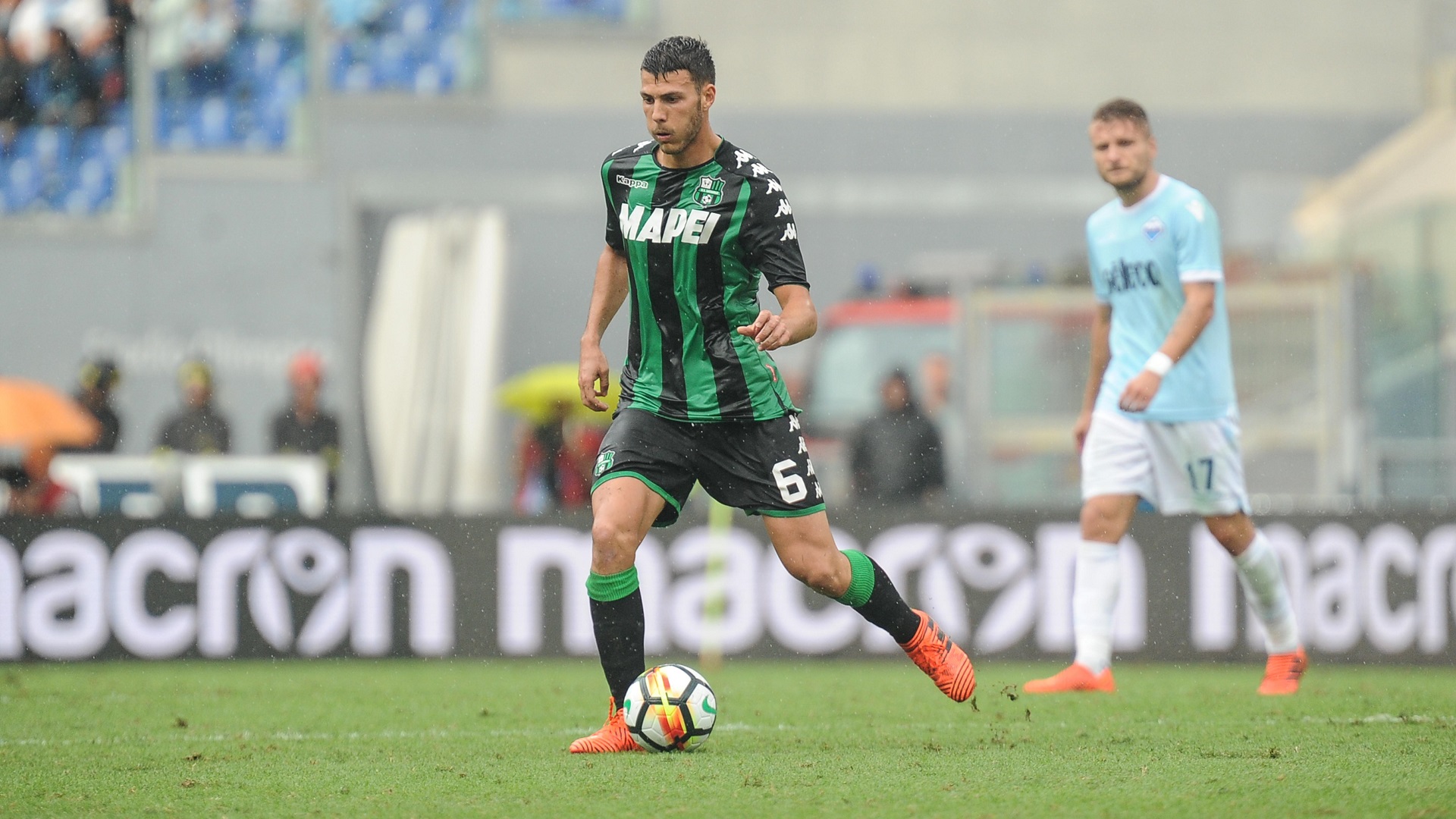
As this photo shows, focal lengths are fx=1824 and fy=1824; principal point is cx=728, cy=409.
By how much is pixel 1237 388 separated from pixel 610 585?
7.34 m

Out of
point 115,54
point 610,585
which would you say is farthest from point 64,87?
point 610,585

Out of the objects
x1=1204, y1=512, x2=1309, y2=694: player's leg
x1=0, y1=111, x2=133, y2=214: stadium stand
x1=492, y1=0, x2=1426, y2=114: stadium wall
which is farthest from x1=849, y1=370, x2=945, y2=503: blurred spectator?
x1=0, y1=111, x2=133, y2=214: stadium stand

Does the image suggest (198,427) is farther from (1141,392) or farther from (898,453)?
(1141,392)

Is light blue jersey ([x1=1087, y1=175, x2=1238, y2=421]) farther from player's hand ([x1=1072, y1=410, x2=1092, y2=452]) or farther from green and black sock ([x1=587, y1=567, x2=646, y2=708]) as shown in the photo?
green and black sock ([x1=587, y1=567, x2=646, y2=708])

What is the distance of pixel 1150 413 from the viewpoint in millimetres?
6621

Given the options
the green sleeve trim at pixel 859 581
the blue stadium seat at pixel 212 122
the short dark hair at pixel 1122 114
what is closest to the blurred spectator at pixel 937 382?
the short dark hair at pixel 1122 114

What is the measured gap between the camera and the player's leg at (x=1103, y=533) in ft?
21.8

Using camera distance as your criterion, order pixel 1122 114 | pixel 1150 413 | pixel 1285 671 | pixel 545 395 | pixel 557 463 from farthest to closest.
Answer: pixel 545 395 → pixel 557 463 → pixel 1285 671 → pixel 1150 413 → pixel 1122 114

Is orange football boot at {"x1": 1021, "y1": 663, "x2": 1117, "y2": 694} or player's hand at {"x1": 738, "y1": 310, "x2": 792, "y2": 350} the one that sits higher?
player's hand at {"x1": 738, "y1": 310, "x2": 792, "y2": 350}

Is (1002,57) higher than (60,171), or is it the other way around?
(1002,57)

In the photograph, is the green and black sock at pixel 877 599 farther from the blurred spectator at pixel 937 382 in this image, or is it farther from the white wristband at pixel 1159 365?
the blurred spectator at pixel 937 382

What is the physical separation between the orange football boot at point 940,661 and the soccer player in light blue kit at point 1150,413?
1.15m

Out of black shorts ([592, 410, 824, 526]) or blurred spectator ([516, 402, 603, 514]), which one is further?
blurred spectator ([516, 402, 603, 514])

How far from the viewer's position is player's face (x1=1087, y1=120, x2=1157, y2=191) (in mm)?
6543
